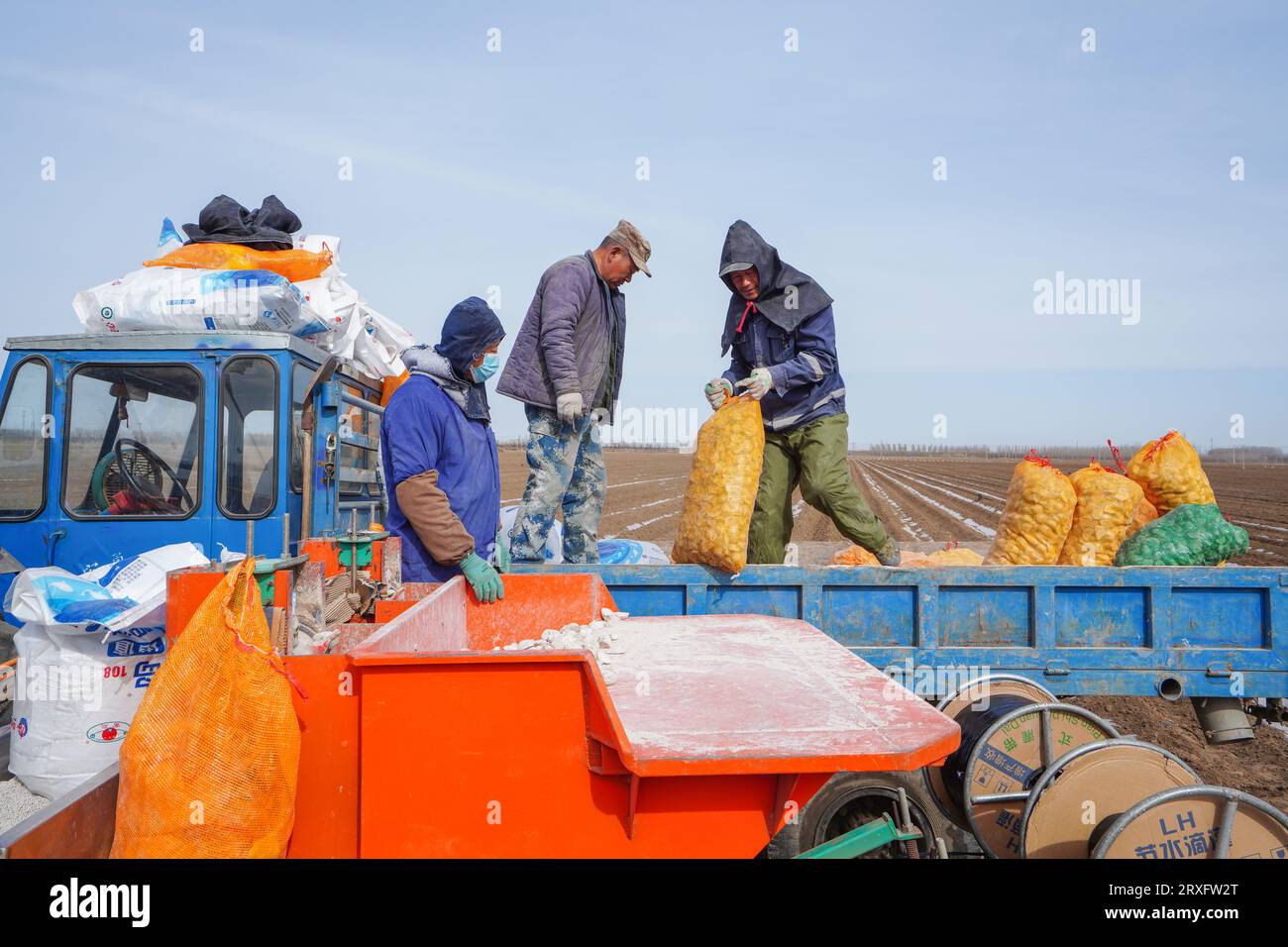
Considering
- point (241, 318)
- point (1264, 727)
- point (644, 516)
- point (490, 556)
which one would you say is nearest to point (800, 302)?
point (490, 556)

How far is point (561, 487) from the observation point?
4.28 metres

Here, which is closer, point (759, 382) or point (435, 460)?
point (435, 460)

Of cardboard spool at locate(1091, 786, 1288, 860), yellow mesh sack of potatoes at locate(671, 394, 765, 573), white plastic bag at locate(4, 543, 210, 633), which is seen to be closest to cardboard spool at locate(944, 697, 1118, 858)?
cardboard spool at locate(1091, 786, 1288, 860)

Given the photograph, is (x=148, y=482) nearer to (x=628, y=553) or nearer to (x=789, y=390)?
(x=628, y=553)

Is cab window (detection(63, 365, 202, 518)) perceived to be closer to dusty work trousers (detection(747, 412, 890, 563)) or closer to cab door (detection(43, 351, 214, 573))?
cab door (detection(43, 351, 214, 573))

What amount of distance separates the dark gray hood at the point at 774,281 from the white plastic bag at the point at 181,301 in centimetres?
221

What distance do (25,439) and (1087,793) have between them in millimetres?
4266

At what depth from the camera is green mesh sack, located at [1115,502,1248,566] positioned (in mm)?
3877

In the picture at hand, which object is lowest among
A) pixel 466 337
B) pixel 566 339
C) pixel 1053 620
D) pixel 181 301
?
pixel 1053 620

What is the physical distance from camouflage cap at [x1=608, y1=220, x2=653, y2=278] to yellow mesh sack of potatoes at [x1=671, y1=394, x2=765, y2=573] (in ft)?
2.97

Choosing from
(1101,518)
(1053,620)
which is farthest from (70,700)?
(1101,518)

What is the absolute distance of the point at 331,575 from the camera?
2930 millimetres
